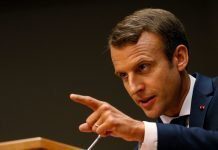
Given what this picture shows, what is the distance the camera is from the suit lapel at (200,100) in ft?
3.85

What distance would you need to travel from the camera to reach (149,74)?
121cm

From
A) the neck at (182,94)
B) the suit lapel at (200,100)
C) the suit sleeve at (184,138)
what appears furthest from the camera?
the neck at (182,94)

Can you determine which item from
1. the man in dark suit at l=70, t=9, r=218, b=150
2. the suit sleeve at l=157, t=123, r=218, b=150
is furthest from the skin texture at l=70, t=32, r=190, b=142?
the suit sleeve at l=157, t=123, r=218, b=150

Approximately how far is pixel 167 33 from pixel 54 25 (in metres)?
1.59

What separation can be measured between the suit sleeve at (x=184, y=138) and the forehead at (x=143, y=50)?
28 centimetres

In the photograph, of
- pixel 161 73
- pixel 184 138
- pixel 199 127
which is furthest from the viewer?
pixel 161 73

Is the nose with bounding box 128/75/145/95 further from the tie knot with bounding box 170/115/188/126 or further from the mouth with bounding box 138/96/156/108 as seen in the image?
the tie knot with bounding box 170/115/188/126

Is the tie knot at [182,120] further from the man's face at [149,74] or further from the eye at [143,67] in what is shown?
the eye at [143,67]

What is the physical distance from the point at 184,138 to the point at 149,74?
0.27 metres

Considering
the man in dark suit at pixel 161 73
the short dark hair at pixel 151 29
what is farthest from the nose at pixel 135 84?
the short dark hair at pixel 151 29

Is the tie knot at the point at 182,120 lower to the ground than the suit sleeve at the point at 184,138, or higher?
lower

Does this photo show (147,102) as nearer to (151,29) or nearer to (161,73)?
(161,73)

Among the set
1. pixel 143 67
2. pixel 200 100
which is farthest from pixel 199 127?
pixel 143 67

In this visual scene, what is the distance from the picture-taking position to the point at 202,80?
1.28m
